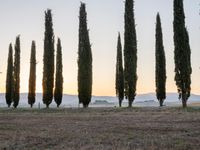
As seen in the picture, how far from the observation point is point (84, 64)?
51.8 m

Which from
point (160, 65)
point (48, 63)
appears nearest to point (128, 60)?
point (160, 65)

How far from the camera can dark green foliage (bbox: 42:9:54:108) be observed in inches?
2180

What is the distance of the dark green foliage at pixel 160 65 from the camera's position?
56741 mm

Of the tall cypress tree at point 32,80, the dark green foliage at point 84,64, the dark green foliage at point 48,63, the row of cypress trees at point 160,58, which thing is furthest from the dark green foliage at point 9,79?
the row of cypress trees at point 160,58

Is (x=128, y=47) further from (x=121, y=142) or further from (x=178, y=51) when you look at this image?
(x=121, y=142)

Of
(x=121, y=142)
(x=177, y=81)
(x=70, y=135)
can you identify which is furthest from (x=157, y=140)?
(x=177, y=81)

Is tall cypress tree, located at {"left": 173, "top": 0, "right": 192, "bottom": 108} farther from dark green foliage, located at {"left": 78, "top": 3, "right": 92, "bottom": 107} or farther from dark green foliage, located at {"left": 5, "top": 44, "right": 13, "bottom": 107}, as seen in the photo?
dark green foliage, located at {"left": 5, "top": 44, "right": 13, "bottom": 107}

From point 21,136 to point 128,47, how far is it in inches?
1223

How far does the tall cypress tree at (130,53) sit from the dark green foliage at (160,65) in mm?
7791

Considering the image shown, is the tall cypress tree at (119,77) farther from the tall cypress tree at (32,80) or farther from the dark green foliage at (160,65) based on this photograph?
the tall cypress tree at (32,80)

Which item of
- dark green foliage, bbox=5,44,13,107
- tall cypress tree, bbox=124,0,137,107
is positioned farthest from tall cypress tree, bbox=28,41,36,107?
tall cypress tree, bbox=124,0,137,107

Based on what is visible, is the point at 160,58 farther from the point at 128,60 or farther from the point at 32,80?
the point at 32,80

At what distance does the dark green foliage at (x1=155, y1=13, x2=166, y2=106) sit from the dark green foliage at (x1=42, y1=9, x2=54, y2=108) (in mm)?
13406

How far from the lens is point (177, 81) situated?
1841 inches
